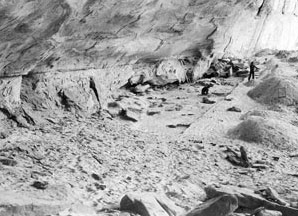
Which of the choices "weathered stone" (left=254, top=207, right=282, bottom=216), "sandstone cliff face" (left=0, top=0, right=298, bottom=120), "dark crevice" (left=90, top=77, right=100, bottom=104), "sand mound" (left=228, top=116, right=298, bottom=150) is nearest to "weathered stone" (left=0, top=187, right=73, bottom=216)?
"weathered stone" (left=254, top=207, right=282, bottom=216)

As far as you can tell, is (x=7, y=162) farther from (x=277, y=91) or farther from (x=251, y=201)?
(x=277, y=91)

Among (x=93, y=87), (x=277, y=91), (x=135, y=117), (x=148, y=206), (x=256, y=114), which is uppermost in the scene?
(x=148, y=206)

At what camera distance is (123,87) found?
14.4 meters

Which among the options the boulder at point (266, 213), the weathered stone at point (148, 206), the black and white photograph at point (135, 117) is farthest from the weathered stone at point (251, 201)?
the weathered stone at point (148, 206)

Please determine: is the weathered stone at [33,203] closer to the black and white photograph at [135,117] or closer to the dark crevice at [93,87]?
the black and white photograph at [135,117]

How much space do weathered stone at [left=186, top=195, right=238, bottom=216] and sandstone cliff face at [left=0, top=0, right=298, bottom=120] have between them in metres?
4.38

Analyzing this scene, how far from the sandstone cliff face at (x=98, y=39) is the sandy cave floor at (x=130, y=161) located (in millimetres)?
1076

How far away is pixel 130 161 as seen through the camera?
311 inches

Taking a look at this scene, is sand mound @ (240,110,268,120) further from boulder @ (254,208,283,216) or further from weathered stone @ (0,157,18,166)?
weathered stone @ (0,157,18,166)

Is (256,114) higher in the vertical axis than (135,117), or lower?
higher

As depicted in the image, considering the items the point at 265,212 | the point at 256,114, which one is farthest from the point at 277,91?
the point at 265,212

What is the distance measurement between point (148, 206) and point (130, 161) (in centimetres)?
260

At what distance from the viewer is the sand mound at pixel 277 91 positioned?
14.0 metres

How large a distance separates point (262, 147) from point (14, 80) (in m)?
5.61
